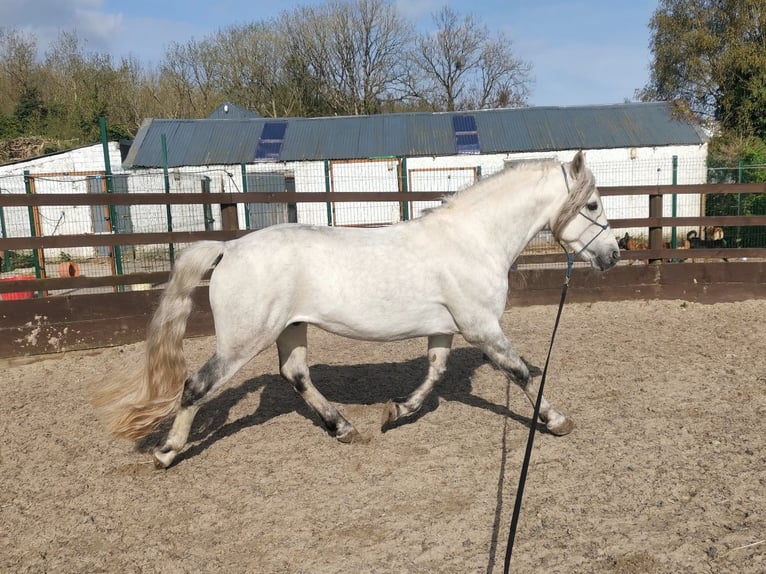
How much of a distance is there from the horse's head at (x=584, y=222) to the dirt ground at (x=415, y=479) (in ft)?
3.63

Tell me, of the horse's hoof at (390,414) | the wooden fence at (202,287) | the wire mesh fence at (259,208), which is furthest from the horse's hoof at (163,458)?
the wire mesh fence at (259,208)

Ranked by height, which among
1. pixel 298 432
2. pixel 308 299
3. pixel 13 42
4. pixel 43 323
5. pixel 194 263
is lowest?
pixel 298 432

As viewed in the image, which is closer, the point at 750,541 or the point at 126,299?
the point at 750,541

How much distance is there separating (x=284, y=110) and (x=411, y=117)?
44.7ft

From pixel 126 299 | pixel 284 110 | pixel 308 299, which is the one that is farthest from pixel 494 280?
pixel 284 110

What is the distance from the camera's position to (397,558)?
99.6 inches

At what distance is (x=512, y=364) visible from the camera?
12.0 feet

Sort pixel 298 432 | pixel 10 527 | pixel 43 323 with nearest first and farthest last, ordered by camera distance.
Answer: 1. pixel 10 527
2. pixel 298 432
3. pixel 43 323

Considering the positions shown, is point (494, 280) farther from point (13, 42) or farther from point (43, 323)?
point (13, 42)

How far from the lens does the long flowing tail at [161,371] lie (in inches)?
137

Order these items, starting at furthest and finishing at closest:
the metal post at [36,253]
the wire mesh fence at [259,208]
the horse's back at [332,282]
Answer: the wire mesh fence at [259,208], the metal post at [36,253], the horse's back at [332,282]

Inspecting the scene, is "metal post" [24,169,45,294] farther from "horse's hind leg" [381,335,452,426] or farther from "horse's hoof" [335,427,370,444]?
"horse's hind leg" [381,335,452,426]

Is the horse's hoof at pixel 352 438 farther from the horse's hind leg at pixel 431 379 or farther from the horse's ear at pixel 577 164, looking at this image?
the horse's ear at pixel 577 164

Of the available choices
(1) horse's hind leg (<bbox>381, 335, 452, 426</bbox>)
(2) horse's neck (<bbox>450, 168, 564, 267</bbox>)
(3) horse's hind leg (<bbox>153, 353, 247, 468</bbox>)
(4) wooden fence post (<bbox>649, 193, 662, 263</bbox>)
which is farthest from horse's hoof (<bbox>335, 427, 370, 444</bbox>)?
(4) wooden fence post (<bbox>649, 193, 662, 263</bbox>)
